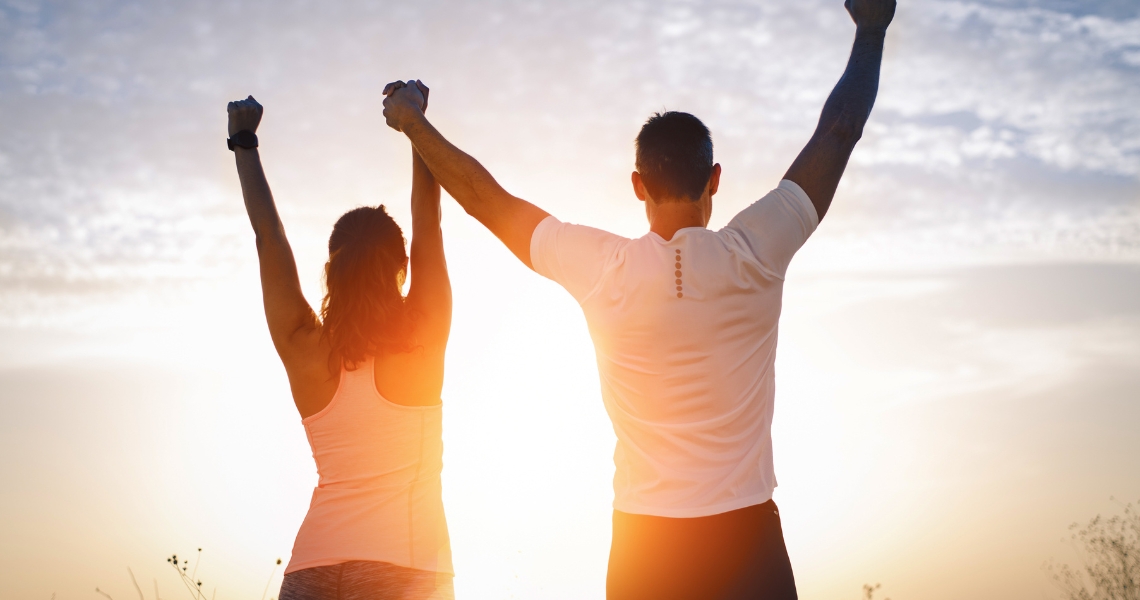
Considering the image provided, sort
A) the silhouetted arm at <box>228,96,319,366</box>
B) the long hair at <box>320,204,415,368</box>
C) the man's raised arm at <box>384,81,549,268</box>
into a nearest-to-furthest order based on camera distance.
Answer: the man's raised arm at <box>384,81,549,268</box>
the long hair at <box>320,204,415,368</box>
the silhouetted arm at <box>228,96,319,366</box>

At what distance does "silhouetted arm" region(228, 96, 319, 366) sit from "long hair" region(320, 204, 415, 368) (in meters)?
0.10

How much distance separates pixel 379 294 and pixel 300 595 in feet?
3.93

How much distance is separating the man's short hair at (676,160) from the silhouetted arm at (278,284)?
61.1 inches

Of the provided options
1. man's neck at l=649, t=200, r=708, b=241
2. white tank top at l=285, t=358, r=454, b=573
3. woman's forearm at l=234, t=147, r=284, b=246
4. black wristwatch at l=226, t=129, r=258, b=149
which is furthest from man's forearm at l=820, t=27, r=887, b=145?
black wristwatch at l=226, t=129, r=258, b=149

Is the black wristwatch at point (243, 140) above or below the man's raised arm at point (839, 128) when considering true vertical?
above

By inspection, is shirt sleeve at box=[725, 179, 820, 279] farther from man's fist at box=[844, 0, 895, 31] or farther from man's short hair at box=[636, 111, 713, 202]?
man's fist at box=[844, 0, 895, 31]

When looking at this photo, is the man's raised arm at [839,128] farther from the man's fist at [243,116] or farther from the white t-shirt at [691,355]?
the man's fist at [243,116]

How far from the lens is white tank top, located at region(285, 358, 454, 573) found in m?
2.93

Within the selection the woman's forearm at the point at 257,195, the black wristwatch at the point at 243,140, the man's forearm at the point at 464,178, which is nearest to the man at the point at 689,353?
the man's forearm at the point at 464,178

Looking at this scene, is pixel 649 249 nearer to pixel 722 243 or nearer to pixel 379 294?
pixel 722 243

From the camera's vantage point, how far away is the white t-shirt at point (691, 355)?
2.46 meters

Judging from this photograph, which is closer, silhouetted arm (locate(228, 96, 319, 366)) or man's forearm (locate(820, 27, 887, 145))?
man's forearm (locate(820, 27, 887, 145))

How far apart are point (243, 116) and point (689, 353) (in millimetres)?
2544

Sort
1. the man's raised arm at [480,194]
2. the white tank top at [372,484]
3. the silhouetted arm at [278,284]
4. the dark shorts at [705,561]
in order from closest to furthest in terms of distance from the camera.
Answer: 1. the dark shorts at [705,561]
2. the man's raised arm at [480,194]
3. the white tank top at [372,484]
4. the silhouetted arm at [278,284]
